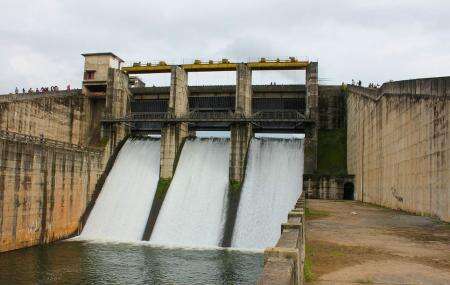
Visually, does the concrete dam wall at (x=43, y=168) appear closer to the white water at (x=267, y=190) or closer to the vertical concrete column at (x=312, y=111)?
the white water at (x=267, y=190)

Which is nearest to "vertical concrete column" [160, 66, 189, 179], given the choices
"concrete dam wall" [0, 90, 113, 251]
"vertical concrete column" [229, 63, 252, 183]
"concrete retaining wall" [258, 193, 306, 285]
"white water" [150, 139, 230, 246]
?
"white water" [150, 139, 230, 246]

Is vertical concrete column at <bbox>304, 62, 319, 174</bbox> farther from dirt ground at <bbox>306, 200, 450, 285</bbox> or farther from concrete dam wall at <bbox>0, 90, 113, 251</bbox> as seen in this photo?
dirt ground at <bbox>306, 200, 450, 285</bbox>

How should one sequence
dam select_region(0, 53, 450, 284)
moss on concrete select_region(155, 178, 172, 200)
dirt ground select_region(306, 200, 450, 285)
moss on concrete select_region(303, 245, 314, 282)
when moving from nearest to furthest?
1. moss on concrete select_region(303, 245, 314, 282)
2. dirt ground select_region(306, 200, 450, 285)
3. dam select_region(0, 53, 450, 284)
4. moss on concrete select_region(155, 178, 172, 200)

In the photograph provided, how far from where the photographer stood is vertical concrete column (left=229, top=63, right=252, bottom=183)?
3480 cm

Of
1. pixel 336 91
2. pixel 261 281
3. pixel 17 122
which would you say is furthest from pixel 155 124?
pixel 261 281

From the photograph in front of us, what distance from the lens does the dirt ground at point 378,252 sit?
27.0 feet

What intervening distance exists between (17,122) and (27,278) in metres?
16.9

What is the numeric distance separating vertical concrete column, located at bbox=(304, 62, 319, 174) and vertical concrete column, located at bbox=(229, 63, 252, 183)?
502 centimetres

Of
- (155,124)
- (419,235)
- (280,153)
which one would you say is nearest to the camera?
(419,235)

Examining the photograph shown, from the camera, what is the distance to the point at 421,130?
20.3m

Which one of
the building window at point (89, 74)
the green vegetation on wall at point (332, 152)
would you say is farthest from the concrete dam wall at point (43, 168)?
the green vegetation on wall at point (332, 152)

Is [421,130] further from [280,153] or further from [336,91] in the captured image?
[336,91]

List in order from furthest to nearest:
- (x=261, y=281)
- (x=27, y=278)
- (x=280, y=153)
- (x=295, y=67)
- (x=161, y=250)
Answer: (x=295, y=67)
(x=280, y=153)
(x=161, y=250)
(x=27, y=278)
(x=261, y=281)

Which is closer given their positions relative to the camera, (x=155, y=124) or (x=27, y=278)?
(x=27, y=278)
